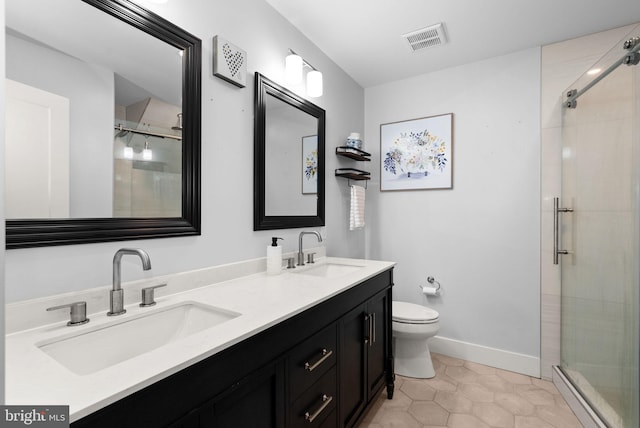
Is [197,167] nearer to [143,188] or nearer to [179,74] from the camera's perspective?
[143,188]

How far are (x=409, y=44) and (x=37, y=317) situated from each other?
2558mm

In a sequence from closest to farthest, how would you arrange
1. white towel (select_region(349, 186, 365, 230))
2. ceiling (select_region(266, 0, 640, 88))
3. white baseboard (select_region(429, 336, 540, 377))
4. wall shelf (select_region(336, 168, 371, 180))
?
1. ceiling (select_region(266, 0, 640, 88))
2. white baseboard (select_region(429, 336, 540, 377))
3. wall shelf (select_region(336, 168, 371, 180))
4. white towel (select_region(349, 186, 365, 230))

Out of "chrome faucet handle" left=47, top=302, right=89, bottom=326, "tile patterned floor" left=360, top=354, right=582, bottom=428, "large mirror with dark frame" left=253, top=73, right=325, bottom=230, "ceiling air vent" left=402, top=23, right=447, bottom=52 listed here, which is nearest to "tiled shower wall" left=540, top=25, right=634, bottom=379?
"tile patterned floor" left=360, top=354, right=582, bottom=428

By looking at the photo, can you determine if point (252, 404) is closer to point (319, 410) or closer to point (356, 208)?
point (319, 410)

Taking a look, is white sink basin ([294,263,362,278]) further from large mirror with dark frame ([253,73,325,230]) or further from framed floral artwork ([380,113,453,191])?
framed floral artwork ([380,113,453,191])

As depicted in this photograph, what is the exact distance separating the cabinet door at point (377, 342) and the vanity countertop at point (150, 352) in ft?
1.28

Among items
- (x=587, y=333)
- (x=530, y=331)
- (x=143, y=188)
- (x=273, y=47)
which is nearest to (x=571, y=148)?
(x=587, y=333)

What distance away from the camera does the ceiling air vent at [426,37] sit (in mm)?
2158

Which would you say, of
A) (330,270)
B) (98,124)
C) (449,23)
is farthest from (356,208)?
(98,124)

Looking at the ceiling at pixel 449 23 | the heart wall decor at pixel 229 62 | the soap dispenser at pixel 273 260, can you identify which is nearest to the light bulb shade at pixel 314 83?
the ceiling at pixel 449 23

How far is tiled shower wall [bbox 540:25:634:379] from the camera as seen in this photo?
2.27m

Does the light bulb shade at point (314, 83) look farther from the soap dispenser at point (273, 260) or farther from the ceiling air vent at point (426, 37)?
the soap dispenser at point (273, 260)

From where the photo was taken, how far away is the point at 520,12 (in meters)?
1.97

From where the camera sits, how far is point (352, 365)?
1593 mm
